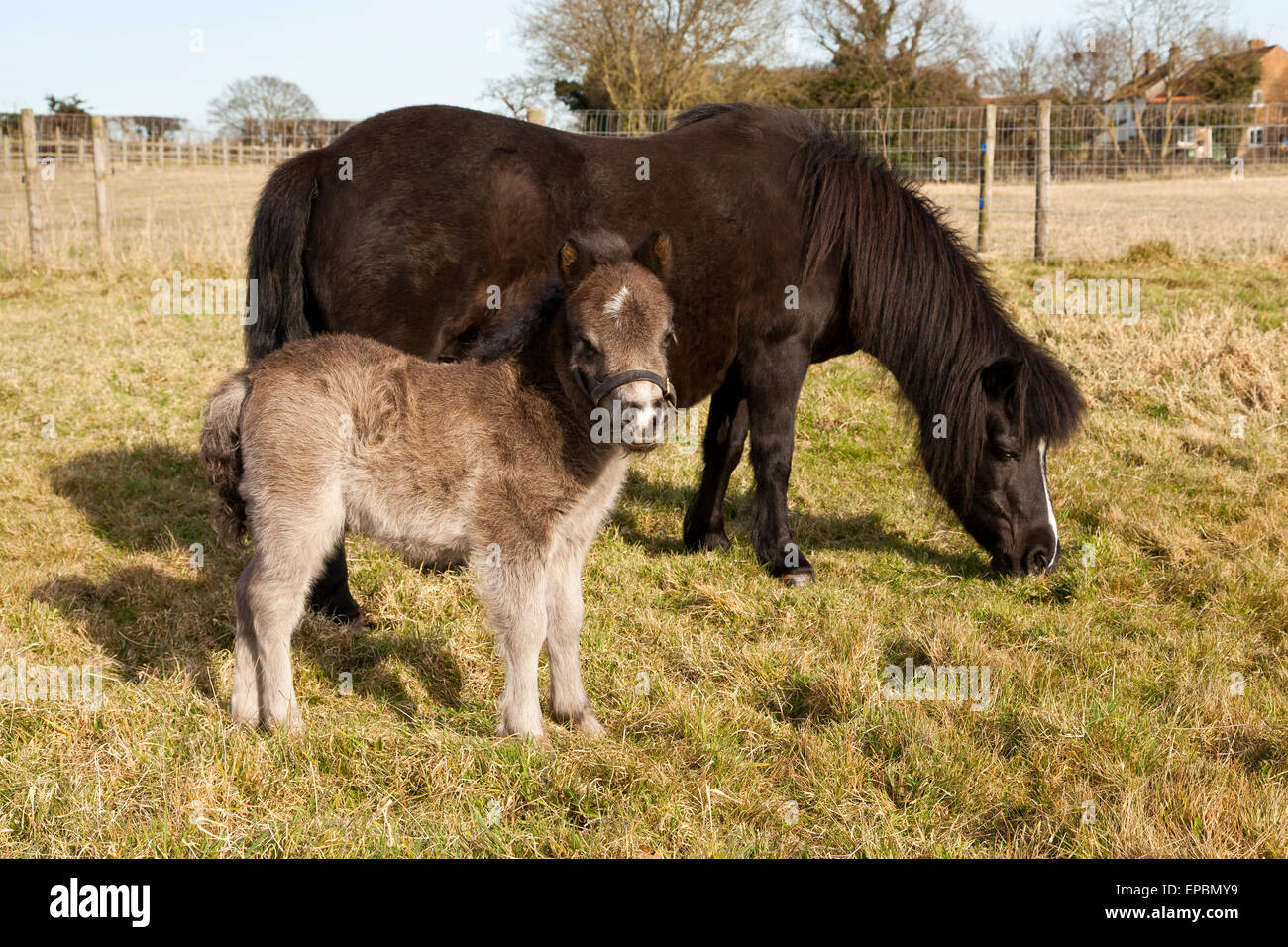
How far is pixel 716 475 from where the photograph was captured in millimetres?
6547

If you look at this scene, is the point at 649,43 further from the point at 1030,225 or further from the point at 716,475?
the point at 716,475

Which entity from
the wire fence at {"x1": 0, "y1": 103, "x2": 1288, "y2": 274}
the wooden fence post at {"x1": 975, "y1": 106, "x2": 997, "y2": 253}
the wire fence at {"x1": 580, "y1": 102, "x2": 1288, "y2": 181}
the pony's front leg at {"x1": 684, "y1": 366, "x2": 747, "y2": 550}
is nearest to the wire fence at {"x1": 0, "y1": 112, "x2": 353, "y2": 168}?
the wire fence at {"x1": 0, "y1": 103, "x2": 1288, "y2": 274}

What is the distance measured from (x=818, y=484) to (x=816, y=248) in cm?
214

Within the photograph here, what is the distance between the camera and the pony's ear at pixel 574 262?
379 centimetres

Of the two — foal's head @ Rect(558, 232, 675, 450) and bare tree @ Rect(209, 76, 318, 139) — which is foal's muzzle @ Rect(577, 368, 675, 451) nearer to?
foal's head @ Rect(558, 232, 675, 450)

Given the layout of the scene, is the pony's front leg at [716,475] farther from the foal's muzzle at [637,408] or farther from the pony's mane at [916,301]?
the foal's muzzle at [637,408]

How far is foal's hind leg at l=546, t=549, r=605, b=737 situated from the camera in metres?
4.00

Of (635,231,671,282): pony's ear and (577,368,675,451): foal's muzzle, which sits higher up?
(635,231,671,282): pony's ear

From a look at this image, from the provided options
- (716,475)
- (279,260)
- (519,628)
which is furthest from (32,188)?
(519,628)

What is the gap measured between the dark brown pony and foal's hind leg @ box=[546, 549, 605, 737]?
1.52 metres

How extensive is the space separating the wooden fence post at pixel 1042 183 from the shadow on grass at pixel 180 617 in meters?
12.4

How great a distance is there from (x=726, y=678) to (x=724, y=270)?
8.21 feet

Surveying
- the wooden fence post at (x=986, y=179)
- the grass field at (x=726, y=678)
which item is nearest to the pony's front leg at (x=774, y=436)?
the grass field at (x=726, y=678)

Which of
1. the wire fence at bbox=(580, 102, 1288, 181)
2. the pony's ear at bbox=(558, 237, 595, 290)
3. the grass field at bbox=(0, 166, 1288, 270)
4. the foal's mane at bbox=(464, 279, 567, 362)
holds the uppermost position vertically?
the wire fence at bbox=(580, 102, 1288, 181)
